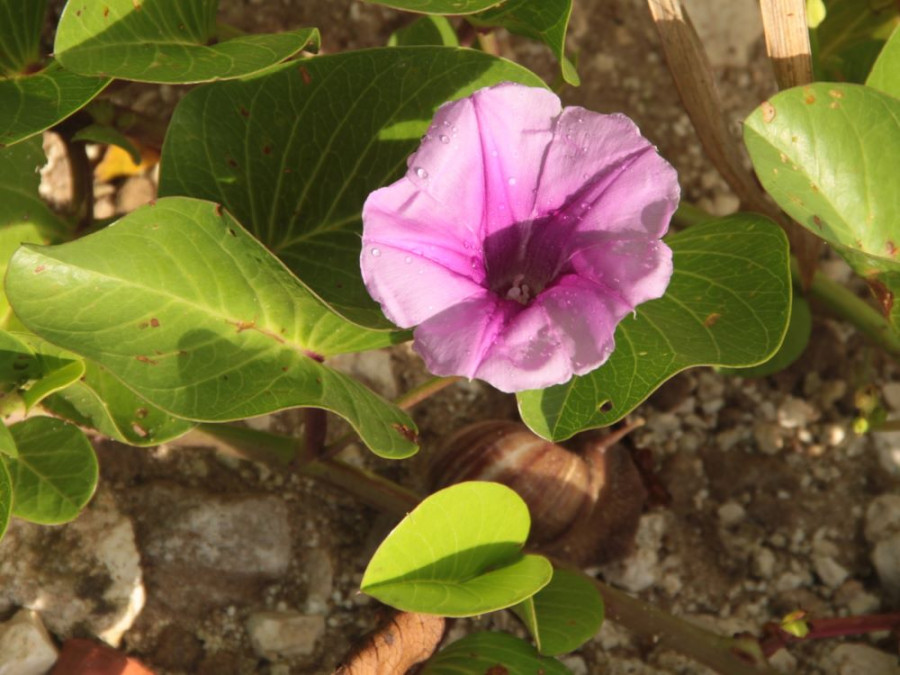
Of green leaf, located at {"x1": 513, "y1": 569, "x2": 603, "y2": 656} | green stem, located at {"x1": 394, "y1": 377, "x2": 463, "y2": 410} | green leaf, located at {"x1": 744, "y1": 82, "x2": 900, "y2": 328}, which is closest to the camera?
green leaf, located at {"x1": 744, "y1": 82, "x2": 900, "y2": 328}

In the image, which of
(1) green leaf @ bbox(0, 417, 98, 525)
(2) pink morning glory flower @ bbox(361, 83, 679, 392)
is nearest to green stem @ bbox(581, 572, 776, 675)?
(2) pink morning glory flower @ bbox(361, 83, 679, 392)

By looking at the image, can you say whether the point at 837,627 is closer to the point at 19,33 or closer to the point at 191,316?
the point at 191,316

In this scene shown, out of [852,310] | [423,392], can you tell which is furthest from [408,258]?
[852,310]

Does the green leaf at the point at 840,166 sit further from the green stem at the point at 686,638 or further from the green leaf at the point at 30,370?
the green leaf at the point at 30,370

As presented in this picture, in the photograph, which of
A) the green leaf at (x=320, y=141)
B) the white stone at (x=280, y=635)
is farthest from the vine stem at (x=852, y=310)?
the white stone at (x=280, y=635)

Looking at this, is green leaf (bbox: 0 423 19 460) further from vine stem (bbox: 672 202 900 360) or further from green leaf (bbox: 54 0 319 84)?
A: vine stem (bbox: 672 202 900 360)

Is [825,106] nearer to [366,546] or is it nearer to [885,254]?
[885,254]
